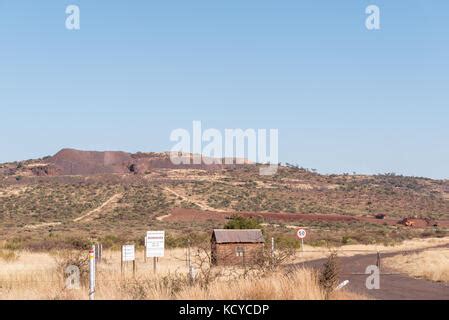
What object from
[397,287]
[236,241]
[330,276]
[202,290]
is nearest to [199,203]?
[236,241]

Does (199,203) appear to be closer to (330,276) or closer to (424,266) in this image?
(424,266)

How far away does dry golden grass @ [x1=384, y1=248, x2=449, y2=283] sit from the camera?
87.2ft

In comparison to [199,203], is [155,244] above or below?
above

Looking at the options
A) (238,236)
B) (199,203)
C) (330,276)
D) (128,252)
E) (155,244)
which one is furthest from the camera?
(199,203)

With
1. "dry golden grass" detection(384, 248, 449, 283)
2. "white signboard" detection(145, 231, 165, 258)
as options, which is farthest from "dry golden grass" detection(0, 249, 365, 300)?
"dry golden grass" detection(384, 248, 449, 283)

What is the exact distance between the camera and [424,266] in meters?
29.3

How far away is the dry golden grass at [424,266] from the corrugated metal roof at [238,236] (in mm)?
7158

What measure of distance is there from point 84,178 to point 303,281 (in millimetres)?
113719

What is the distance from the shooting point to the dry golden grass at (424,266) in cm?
2658

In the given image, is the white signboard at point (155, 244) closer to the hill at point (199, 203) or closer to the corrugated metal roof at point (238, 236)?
the corrugated metal roof at point (238, 236)

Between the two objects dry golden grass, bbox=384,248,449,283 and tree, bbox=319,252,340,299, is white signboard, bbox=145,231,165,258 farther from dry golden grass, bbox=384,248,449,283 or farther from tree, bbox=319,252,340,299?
dry golden grass, bbox=384,248,449,283

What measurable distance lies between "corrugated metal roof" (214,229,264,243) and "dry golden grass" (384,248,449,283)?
716 centimetres

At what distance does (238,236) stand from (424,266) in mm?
→ 10104

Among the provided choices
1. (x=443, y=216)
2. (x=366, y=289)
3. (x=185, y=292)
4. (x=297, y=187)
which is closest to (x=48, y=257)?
(x=366, y=289)
